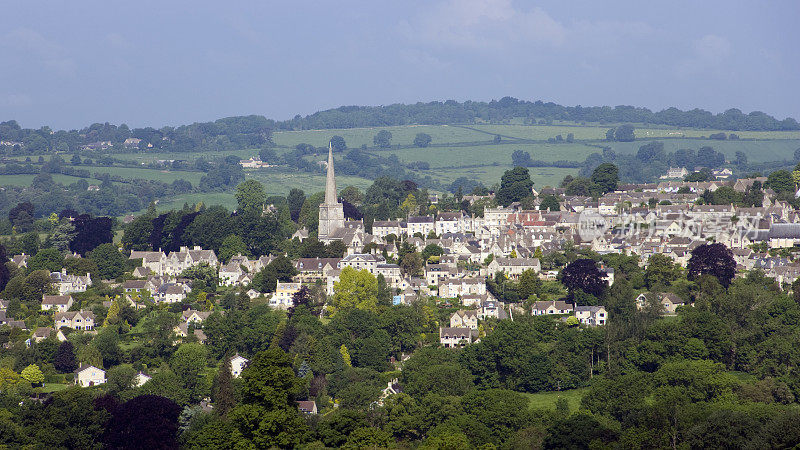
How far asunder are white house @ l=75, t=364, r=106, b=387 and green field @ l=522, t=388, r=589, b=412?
863 inches

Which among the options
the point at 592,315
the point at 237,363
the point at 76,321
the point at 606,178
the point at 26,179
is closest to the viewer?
the point at 237,363

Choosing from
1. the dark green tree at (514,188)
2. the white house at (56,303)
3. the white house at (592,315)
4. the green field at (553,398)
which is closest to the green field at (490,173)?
the dark green tree at (514,188)

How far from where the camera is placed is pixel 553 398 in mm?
57969

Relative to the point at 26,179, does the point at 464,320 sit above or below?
above

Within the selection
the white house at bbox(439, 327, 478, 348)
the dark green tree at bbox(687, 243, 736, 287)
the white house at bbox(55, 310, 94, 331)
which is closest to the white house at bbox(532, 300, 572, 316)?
the white house at bbox(439, 327, 478, 348)

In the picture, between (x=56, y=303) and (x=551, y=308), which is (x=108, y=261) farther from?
(x=551, y=308)

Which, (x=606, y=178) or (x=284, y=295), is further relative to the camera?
(x=606, y=178)

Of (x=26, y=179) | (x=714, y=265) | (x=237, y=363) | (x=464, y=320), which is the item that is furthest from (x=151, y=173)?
(x=714, y=265)

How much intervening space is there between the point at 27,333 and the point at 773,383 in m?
40.3

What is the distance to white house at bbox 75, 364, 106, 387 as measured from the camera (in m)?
61.1

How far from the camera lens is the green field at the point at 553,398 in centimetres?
5588

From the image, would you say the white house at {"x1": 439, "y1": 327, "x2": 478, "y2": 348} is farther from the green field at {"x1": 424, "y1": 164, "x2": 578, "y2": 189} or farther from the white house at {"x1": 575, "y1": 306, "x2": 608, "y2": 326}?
the green field at {"x1": 424, "y1": 164, "x2": 578, "y2": 189}

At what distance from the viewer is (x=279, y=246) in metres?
84.6

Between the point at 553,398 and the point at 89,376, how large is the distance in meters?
23.9
